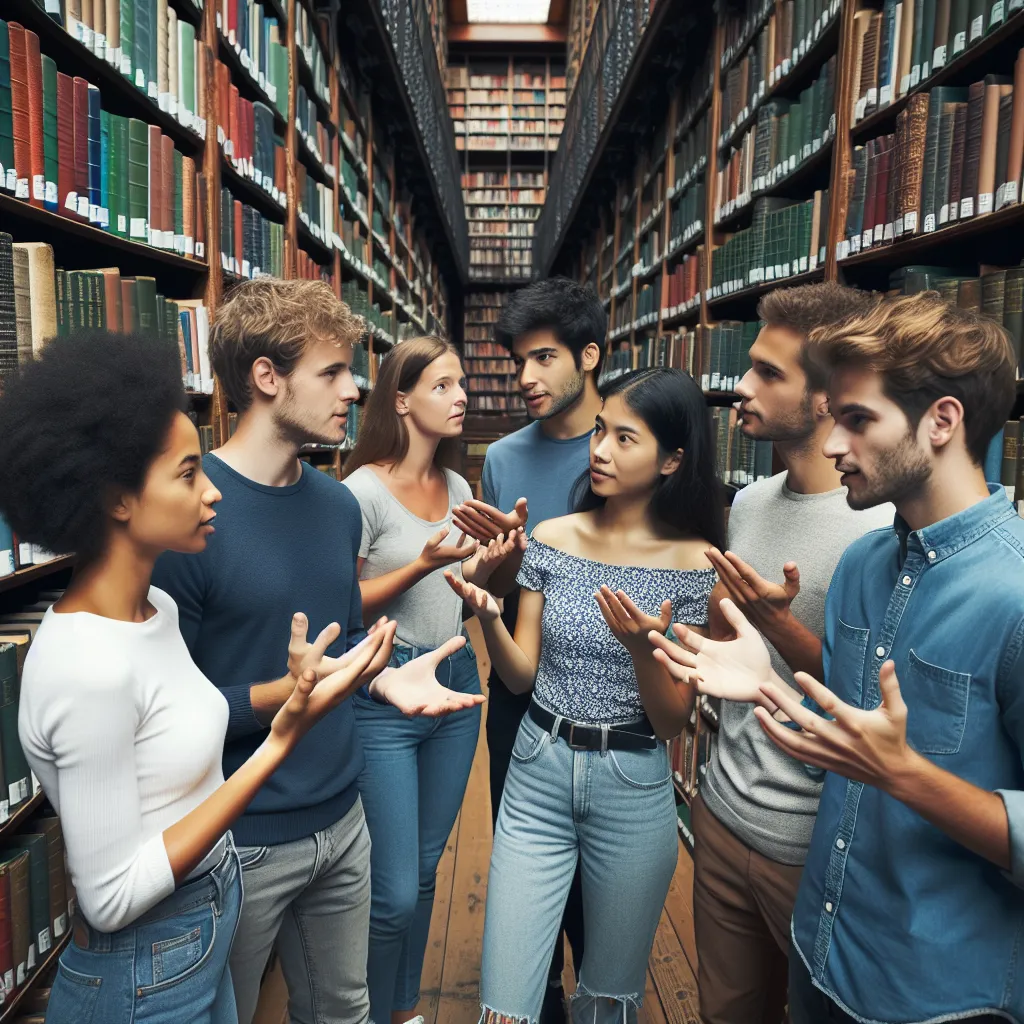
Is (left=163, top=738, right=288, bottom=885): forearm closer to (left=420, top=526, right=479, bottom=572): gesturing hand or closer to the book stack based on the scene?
(left=420, top=526, right=479, bottom=572): gesturing hand

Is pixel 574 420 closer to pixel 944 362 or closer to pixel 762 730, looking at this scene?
pixel 762 730

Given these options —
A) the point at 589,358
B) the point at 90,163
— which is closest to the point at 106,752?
the point at 90,163

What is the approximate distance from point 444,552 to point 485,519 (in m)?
0.13

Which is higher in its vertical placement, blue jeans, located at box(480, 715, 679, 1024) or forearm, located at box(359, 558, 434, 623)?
forearm, located at box(359, 558, 434, 623)

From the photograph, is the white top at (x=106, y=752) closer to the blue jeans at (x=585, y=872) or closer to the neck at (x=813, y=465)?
the blue jeans at (x=585, y=872)

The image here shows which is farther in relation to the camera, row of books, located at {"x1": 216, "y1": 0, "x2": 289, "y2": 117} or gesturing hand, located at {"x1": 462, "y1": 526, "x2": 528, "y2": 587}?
row of books, located at {"x1": 216, "y1": 0, "x2": 289, "y2": 117}

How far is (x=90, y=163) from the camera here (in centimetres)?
178

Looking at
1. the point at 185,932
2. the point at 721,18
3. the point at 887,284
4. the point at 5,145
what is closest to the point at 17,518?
the point at 185,932

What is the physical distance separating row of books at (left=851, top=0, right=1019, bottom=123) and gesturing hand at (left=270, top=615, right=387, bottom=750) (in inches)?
73.8

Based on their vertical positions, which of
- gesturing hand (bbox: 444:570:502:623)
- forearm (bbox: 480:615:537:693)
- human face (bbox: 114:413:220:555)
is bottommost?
forearm (bbox: 480:615:537:693)

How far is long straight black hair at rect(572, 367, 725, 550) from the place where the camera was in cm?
146

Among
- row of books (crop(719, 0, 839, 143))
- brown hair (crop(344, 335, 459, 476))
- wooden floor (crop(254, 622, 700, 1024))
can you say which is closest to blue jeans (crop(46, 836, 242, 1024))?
brown hair (crop(344, 335, 459, 476))

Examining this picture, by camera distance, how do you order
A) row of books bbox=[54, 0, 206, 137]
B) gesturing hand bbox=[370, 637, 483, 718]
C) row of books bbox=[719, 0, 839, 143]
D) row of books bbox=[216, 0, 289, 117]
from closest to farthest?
1. gesturing hand bbox=[370, 637, 483, 718]
2. row of books bbox=[54, 0, 206, 137]
3. row of books bbox=[216, 0, 289, 117]
4. row of books bbox=[719, 0, 839, 143]

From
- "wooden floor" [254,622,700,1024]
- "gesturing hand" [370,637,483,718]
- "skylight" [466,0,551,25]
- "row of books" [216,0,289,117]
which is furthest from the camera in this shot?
"skylight" [466,0,551,25]
